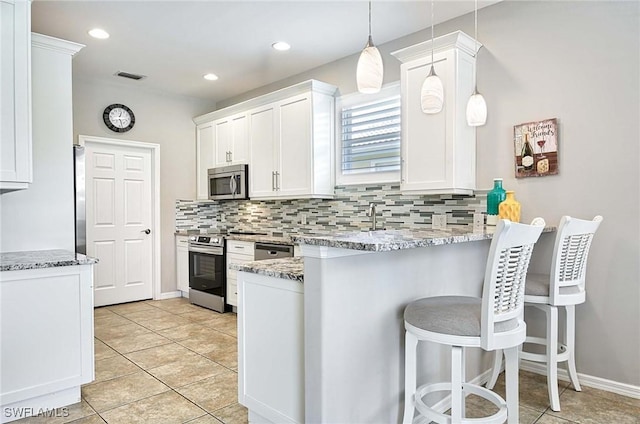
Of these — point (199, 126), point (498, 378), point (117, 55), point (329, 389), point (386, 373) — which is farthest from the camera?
point (199, 126)

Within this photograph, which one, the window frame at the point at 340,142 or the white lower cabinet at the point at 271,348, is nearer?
the white lower cabinet at the point at 271,348

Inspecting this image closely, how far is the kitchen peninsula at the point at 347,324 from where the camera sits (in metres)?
1.68

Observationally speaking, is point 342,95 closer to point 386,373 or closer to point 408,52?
point 408,52

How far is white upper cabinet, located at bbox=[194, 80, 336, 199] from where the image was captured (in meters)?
4.16

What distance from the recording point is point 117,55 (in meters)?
4.14

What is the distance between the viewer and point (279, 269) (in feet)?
6.51

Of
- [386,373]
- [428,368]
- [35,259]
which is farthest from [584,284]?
[35,259]

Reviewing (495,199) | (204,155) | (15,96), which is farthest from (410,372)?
(204,155)

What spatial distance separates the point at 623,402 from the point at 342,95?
3.31m

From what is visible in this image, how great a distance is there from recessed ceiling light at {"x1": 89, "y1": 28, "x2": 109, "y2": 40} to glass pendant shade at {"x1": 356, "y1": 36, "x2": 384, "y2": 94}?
273cm

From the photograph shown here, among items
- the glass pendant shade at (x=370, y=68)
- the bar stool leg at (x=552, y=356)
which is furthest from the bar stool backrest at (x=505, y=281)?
the glass pendant shade at (x=370, y=68)

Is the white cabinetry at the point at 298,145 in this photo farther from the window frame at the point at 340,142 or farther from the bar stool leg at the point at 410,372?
the bar stool leg at the point at 410,372

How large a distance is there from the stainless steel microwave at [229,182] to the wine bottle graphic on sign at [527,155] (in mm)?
3012

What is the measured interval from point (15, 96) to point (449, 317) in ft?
9.13
